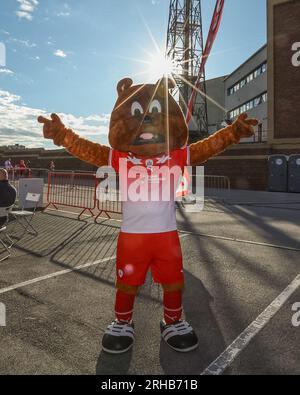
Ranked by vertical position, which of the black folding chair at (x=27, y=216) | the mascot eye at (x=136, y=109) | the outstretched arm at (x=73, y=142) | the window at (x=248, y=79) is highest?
the window at (x=248, y=79)

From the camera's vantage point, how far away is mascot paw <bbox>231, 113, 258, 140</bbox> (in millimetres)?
3206

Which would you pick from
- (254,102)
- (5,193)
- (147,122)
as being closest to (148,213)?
(147,122)

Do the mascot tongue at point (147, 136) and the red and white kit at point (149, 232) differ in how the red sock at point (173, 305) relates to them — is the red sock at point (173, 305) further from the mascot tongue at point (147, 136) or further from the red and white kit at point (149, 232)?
the mascot tongue at point (147, 136)

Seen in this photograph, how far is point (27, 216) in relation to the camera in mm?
10102

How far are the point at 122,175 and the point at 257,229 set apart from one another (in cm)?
578

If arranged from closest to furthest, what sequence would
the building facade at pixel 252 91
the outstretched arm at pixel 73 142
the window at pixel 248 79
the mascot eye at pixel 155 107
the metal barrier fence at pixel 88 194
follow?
the mascot eye at pixel 155 107 → the outstretched arm at pixel 73 142 → the metal barrier fence at pixel 88 194 → the building facade at pixel 252 91 → the window at pixel 248 79

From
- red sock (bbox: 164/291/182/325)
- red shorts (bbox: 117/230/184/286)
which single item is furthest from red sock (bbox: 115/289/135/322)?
red sock (bbox: 164/291/182/325)

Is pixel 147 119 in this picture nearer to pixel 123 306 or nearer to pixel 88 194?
pixel 123 306

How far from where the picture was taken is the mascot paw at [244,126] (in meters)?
3.21

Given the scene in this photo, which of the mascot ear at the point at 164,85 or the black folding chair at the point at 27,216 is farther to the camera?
the black folding chair at the point at 27,216

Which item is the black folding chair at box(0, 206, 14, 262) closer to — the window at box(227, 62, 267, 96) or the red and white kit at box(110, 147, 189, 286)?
Result: the red and white kit at box(110, 147, 189, 286)

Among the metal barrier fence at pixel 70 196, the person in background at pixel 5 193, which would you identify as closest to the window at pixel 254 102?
the metal barrier fence at pixel 70 196

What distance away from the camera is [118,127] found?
311 cm

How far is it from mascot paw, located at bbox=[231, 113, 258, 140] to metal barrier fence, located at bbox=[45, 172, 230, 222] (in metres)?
4.42
